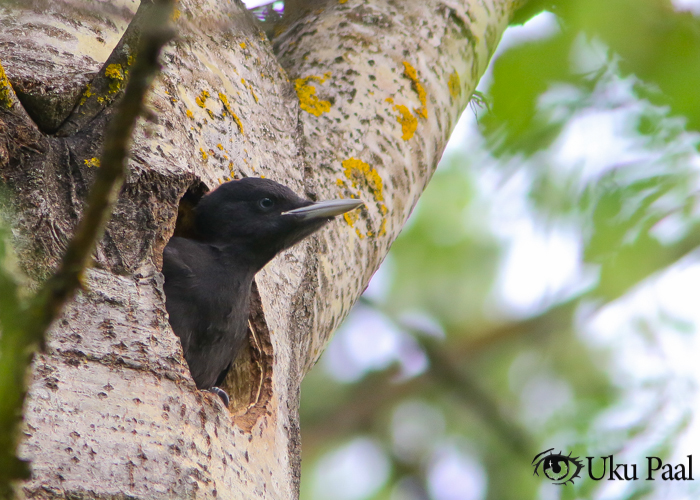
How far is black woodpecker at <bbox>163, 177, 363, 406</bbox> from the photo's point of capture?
10.2 ft

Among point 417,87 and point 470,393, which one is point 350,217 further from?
point 470,393

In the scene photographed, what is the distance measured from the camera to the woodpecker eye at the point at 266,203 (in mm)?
3327

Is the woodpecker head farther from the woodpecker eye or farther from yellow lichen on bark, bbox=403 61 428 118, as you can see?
yellow lichen on bark, bbox=403 61 428 118

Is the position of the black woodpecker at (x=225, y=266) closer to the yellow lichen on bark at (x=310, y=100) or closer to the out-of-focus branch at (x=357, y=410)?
the yellow lichen on bark at (x=310, y=100)

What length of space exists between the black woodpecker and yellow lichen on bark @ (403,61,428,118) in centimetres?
82

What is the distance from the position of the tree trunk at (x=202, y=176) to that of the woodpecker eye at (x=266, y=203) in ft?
0.51

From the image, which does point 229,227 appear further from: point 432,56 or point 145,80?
point 145,80

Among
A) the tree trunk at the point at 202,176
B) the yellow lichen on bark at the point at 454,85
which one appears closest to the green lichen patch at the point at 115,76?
the tree trunk at the point at 202,176

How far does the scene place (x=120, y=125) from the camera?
0.91 metres

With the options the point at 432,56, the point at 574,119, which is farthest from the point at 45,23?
the point at 574,119

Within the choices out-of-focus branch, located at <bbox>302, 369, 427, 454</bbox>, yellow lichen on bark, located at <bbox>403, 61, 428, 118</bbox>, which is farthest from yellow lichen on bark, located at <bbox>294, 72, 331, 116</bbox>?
out-of-focus branch, located at <bbox>302, 369, 427, 454</bbox>

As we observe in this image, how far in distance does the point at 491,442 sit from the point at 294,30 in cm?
342

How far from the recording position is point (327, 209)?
313 centimetres

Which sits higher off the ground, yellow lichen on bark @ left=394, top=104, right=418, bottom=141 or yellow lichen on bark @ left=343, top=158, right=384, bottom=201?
yellow lichen on bark @ left=394, top=104, right=418, bottom=141
